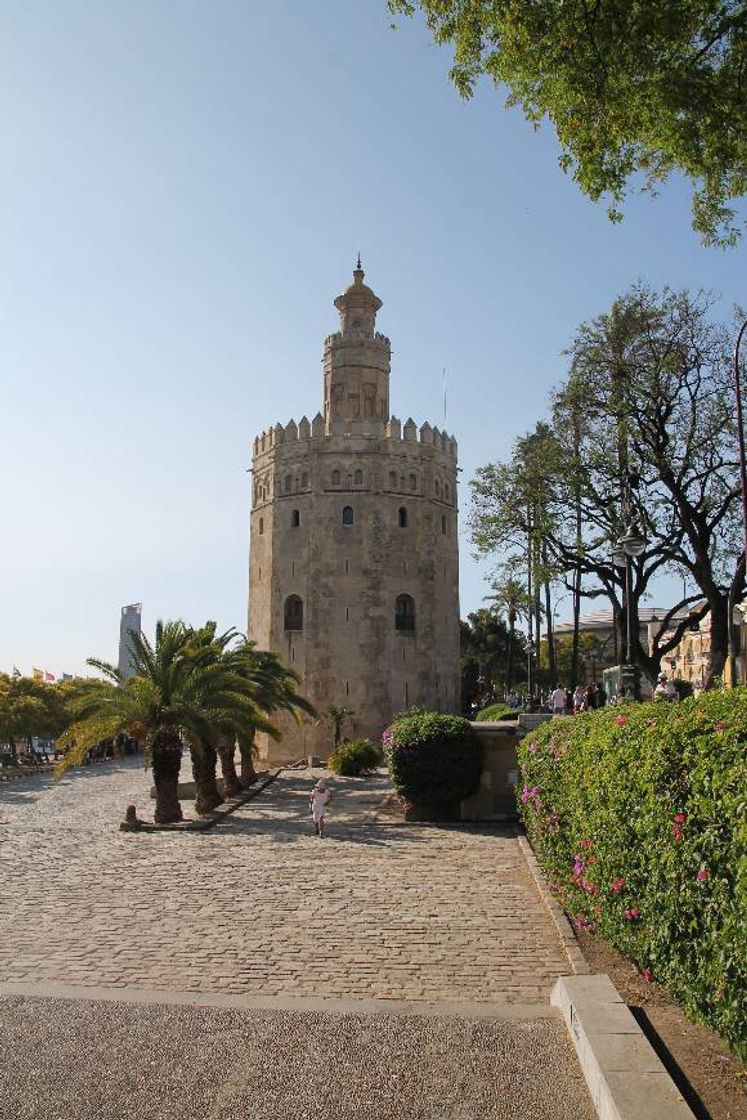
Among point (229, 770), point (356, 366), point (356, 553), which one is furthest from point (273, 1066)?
point (356, 366)

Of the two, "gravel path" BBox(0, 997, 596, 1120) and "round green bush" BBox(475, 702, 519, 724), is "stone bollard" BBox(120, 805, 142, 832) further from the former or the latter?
"round green bush" BBox(475, 702, 519, 724)

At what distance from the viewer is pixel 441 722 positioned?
20.3 metres

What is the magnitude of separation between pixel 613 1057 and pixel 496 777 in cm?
1546

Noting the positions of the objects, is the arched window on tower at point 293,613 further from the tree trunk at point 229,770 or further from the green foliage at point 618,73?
the green foliage at point 618,73

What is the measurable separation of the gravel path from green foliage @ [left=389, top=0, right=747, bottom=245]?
932 cm

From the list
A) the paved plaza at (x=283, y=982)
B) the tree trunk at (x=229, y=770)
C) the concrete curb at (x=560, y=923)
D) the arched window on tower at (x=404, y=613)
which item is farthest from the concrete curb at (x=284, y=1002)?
the arched window on tower at (x=404, y=613)

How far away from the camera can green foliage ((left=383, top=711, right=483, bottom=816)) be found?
19.6 m

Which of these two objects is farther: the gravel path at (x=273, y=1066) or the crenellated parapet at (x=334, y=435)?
the crenellated parapet at (x=334, y=435)

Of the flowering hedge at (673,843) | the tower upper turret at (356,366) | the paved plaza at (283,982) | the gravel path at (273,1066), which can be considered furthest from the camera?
the tower upper turret at (356,366)

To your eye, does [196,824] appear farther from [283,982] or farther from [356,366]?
[356,366]

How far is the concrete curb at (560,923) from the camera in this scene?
28.0 ft

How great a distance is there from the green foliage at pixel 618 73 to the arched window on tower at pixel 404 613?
3141cm

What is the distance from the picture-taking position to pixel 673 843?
19.9 ft

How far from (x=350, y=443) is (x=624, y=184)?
31.7m
